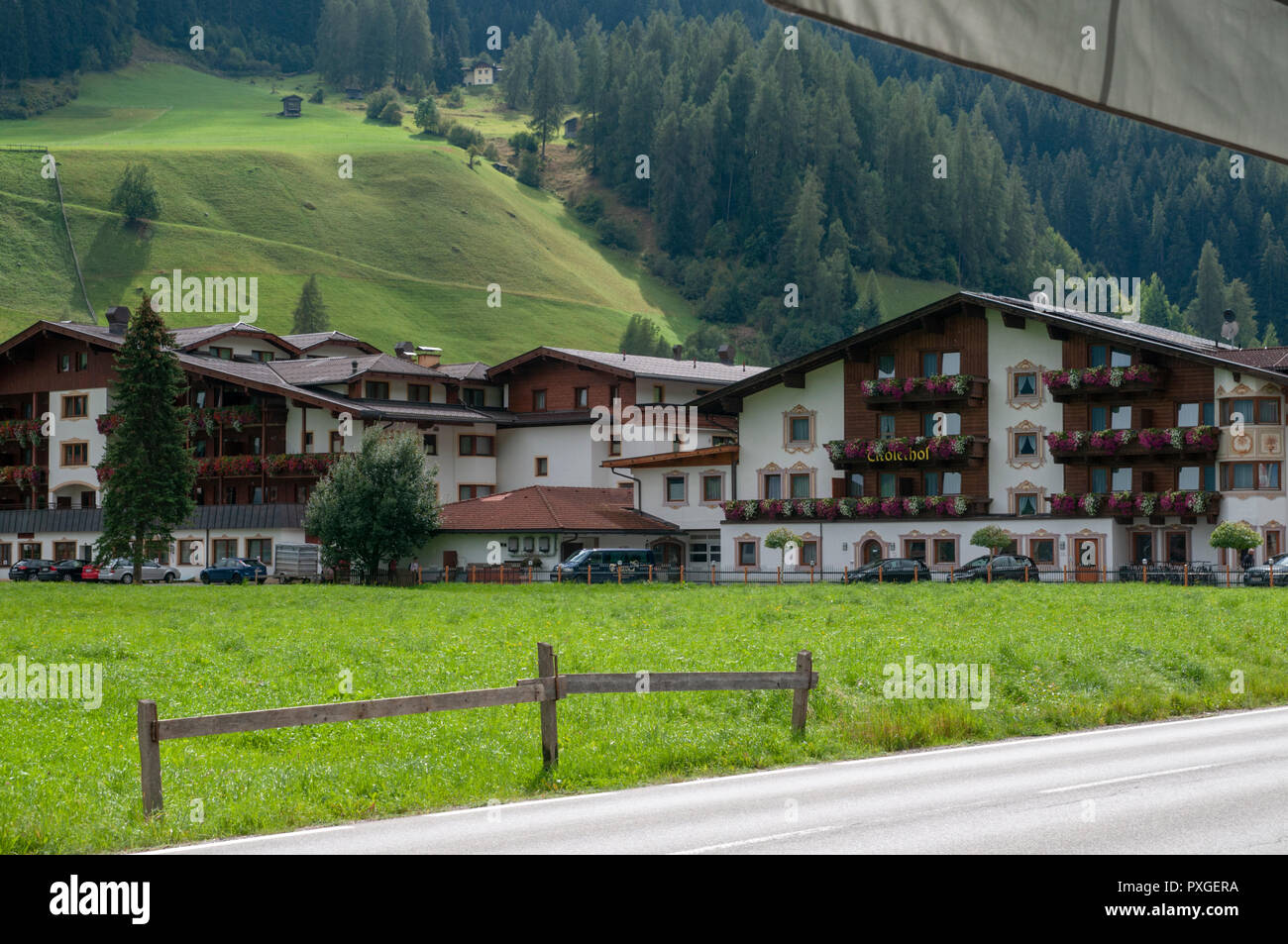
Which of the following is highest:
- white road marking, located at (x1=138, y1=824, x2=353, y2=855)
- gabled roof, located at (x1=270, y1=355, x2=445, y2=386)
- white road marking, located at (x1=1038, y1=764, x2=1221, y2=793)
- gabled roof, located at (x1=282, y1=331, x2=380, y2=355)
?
gabled roof, located at (x1=282, y1=331, x2=380, y2=355)

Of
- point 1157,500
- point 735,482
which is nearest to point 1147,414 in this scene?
point 1157,500

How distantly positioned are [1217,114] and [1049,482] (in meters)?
61.9

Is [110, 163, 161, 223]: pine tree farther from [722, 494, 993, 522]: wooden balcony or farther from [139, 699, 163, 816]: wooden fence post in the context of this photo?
[139, 699, 163, 816]: wooden fence post

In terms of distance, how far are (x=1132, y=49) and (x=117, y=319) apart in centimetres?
9710

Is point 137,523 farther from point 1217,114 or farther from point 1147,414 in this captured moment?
point 1217,114

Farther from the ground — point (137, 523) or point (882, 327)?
point (882, 327)

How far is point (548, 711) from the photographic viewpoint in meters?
17.1

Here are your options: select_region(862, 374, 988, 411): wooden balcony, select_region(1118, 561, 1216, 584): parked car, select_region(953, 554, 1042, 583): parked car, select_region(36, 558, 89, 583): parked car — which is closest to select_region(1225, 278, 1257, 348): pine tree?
select_region(862, 374, 988, 411): wooden balcony

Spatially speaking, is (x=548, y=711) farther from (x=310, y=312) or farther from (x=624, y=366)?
(x=310, y=312)

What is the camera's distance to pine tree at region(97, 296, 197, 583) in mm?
68062

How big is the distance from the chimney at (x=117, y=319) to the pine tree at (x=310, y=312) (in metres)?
58.9

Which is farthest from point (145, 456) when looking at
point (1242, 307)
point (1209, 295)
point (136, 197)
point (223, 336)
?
point (1209, 295)

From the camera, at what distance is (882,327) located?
67.8 m

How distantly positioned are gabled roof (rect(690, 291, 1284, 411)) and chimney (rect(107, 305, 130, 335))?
37215 mm
